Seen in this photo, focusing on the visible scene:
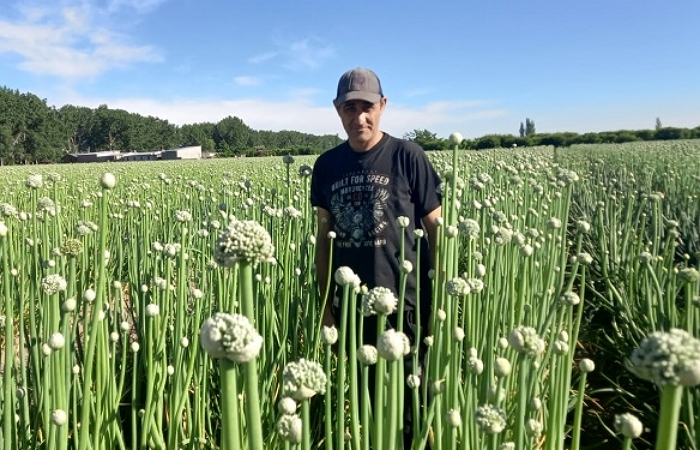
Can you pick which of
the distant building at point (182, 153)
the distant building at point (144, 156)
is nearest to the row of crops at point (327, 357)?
the distant building at point (182, 153)

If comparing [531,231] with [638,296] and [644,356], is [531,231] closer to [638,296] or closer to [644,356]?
[638,296]

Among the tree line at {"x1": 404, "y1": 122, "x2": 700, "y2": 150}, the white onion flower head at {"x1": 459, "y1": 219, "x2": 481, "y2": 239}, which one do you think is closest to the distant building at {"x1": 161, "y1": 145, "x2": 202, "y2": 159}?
the tree line at {"x1": 404, "y1": 122, "x2": 700, "y2": 150}

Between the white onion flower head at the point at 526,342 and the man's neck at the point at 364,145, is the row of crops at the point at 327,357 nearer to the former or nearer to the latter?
the white onion flower head at the point at 526,342

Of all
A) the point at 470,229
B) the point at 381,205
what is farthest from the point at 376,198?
the point at 470,229

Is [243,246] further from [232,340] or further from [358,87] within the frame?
[358,87]

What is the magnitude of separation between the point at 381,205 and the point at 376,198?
4cm

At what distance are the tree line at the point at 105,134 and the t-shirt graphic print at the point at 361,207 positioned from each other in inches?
1510

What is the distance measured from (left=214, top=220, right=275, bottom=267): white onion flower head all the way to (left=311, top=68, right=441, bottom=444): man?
1.41 metres

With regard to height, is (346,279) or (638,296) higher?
(346,279)

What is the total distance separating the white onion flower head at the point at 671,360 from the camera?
1.73 ft

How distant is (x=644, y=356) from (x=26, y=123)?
62378mm

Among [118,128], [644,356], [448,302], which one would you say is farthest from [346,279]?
[118,128]

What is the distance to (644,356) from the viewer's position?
0.56 m

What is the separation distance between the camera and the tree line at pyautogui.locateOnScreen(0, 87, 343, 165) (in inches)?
1992
